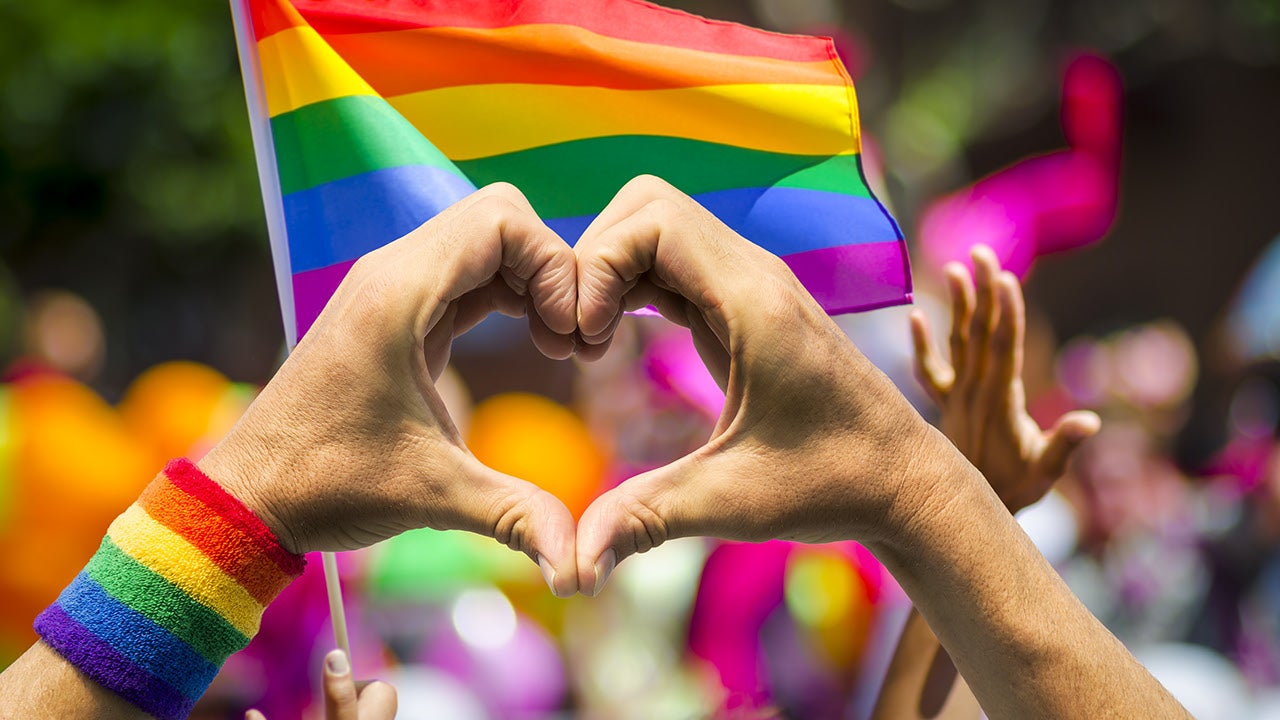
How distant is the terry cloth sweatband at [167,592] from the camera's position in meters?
0.96

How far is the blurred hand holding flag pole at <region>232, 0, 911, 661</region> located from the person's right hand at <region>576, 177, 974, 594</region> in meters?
0.84

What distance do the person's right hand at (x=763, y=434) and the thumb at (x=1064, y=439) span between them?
74 cm

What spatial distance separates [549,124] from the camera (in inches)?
74.6

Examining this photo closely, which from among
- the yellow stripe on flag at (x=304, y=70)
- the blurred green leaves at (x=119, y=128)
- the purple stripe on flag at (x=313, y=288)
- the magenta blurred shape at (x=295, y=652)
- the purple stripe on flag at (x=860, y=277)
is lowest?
the magenta blurred shape at (x=295, y=652)

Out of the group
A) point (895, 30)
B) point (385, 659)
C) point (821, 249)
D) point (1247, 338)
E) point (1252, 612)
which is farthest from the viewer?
point (895, 30)

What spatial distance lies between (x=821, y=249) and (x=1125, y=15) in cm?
630

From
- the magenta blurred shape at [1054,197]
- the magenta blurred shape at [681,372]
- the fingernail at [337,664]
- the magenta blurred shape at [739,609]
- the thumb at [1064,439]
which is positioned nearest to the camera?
the fingernail at [337,664]

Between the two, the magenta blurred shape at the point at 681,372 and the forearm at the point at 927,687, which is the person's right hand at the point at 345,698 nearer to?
the forearm at the point at 927,687

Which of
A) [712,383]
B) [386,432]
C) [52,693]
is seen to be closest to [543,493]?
[386,432]

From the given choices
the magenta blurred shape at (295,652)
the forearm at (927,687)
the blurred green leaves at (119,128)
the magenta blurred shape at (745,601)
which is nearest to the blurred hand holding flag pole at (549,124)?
the forearm at (927,687)

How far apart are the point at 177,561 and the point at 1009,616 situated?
794 mm

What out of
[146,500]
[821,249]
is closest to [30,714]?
[146,500]

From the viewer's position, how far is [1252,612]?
480 cm

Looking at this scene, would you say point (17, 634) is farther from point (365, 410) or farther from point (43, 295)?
point (365, 410)
